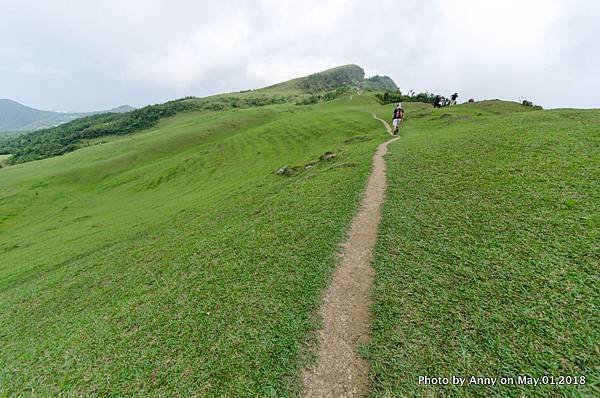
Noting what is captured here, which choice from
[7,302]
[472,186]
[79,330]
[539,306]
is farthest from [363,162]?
[7,302]

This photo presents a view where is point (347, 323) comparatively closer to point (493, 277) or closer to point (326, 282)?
point (326, 282)

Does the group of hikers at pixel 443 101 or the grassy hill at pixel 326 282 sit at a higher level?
the group of hikers at pixel 443 101

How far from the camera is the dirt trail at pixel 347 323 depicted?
15.7ft

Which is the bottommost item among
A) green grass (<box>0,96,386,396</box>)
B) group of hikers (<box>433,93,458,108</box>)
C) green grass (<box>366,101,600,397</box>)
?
green grass (<box>0,96,386,396</box>)

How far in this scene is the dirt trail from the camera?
15.7ft

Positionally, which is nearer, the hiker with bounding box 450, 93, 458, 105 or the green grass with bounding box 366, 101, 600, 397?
the green grass with bounding box 366, 101, 600, 397

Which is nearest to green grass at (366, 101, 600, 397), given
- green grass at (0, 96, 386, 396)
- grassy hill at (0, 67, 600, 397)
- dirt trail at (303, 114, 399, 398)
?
grassy hill at (0, 67, 600, 397)

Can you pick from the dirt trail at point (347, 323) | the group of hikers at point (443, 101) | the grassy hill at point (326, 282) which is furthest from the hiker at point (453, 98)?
the dirt trail at point (347, 323)

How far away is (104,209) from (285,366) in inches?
1327

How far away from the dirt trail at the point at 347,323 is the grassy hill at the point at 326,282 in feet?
0.93

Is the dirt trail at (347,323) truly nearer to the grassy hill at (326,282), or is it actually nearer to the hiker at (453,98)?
the grassy hill at (326,282)

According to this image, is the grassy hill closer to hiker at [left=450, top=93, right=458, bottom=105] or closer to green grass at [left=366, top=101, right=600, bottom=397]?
green grass at [left=366, top=101, right=600, bottom=397]

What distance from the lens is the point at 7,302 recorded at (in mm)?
11523

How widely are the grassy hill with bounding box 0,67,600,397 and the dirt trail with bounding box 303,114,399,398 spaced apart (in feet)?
0.93
